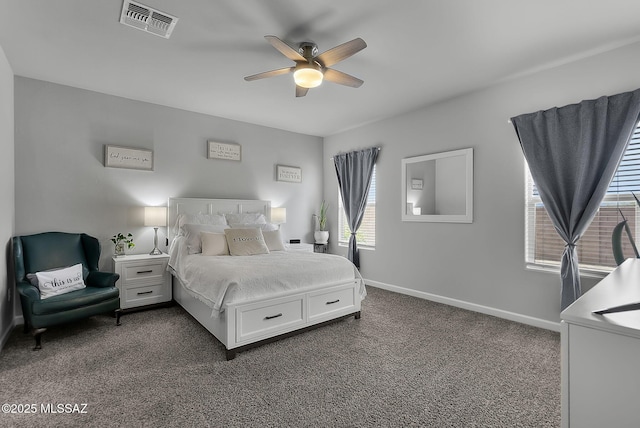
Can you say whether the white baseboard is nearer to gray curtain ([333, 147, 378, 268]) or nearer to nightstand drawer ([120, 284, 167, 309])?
gray curtain ([333, 147, 378, 268])

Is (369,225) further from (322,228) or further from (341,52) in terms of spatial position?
(341,52)

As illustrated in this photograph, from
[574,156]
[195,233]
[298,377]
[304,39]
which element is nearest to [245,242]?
[195,233]

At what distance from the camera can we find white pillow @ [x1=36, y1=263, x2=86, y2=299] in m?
3.01

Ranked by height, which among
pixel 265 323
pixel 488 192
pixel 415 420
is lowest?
pixel 415 420

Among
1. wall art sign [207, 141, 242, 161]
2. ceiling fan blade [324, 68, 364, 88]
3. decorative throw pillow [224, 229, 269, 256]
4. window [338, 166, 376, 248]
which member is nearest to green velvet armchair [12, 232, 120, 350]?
decorative throw pillow [224, 229, 269, 256]

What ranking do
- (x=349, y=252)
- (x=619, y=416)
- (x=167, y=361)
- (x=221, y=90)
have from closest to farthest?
(x=619, y=416) < (x=167, y=361) < (x=221, y=90) < (x=349, y=252)

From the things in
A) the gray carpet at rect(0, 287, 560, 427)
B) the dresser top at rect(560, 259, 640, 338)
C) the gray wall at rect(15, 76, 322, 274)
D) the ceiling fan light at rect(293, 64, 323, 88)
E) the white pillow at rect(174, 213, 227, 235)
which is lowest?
the gray carpet at rect(0, 287, 560, 427)

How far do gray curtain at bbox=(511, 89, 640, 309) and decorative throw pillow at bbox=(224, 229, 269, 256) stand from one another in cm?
321

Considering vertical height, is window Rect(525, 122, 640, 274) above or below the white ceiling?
below

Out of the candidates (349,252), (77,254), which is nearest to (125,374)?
(77,254)

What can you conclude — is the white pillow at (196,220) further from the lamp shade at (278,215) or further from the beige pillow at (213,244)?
the lamp shade at (278,215)

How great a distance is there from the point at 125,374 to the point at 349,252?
3706 millimetres

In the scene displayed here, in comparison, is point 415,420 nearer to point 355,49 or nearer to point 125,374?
point 125,374

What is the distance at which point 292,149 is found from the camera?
5.79m
